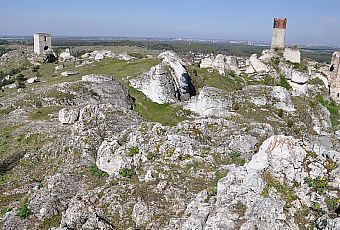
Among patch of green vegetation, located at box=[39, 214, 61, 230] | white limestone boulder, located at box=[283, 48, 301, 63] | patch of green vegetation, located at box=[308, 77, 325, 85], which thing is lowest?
patch of green vegetation, located at box=[39, 214, 61, 230]

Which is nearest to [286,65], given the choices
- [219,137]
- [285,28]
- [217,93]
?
[285,28]

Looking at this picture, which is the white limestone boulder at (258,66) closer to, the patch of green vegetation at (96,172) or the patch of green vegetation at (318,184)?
the patch of green vegetation at (96,172)

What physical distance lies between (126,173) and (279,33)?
48.7 meters

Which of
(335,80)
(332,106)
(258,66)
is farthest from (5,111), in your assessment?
(335,80)

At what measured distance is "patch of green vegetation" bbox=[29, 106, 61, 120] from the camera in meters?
31.1

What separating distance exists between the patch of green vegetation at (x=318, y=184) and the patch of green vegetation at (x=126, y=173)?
27.3 feet

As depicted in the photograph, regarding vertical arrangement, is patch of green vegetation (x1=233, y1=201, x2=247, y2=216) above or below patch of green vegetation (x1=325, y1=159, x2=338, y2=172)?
below

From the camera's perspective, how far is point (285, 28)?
5791cm

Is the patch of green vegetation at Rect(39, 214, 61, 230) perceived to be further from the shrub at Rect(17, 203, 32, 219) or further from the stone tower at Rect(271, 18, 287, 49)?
the stone tower at Rect(271, 18, 287, 49)

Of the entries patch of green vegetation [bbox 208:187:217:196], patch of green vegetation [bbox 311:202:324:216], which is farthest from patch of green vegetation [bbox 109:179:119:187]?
patch of green vegetation [bbox 311:202:324:216]

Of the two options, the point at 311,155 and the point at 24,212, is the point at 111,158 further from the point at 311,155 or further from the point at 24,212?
the point at 311,155

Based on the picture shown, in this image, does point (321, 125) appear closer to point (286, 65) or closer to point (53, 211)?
point (286, 65)

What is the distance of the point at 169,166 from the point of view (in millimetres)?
17844

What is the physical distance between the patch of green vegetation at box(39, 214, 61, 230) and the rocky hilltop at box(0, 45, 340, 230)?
0.05m
